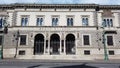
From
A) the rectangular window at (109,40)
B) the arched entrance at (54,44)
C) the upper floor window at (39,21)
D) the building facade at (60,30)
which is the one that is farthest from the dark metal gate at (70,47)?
the rectangular window at (109,40)

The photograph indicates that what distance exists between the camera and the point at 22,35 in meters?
42.9

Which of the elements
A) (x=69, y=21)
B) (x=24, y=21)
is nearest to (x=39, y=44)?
(x=24, y=21)

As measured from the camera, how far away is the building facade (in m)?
42.2

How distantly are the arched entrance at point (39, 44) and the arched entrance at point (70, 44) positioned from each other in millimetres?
5935

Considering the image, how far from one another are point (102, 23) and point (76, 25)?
6198 mm

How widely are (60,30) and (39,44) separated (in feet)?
19.5

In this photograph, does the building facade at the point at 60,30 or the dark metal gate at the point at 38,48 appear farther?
the dark metal gate at the point at 38,48

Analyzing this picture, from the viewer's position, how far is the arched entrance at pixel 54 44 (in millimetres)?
43344

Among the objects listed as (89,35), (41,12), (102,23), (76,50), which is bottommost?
(76,50)

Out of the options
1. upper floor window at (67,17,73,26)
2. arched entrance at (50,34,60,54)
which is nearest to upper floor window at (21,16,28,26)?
arched entrance at (50,34,60,54)

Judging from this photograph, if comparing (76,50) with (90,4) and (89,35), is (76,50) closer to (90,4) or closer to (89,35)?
(89,35)

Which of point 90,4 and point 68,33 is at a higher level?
point 90,4

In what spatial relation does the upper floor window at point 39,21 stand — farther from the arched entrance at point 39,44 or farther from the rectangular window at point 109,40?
the rectangular window at point 109,40

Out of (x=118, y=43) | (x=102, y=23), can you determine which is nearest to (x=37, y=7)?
(x=102, y=23)
